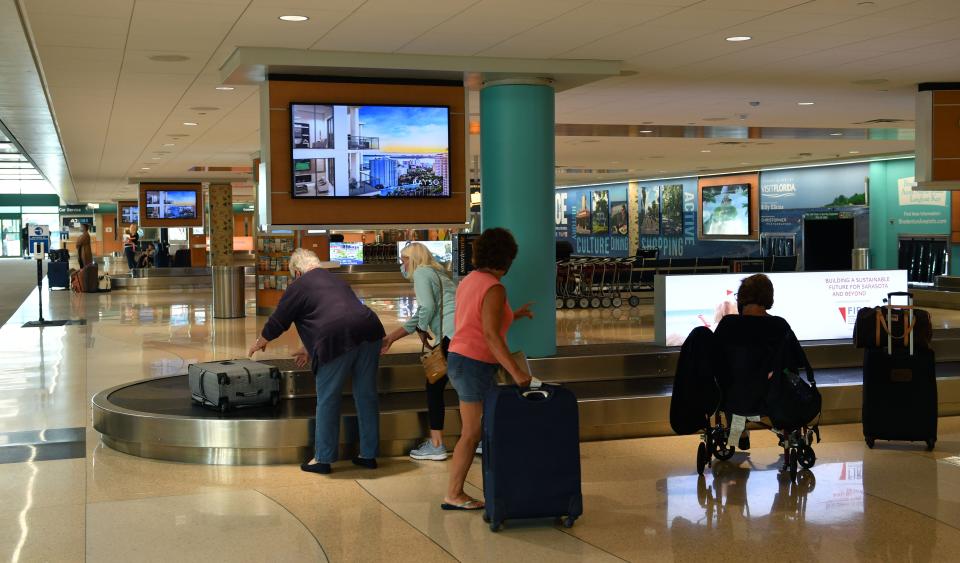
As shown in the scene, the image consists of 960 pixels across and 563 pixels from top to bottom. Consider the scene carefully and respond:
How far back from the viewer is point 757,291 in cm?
715

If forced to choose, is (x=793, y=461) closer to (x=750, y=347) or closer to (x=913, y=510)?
(x=750, y=347)

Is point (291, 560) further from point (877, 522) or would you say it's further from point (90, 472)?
point (877, 522)

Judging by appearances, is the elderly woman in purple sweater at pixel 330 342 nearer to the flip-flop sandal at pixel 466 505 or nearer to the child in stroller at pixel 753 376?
the flip-flop sandal at pixel 466 505

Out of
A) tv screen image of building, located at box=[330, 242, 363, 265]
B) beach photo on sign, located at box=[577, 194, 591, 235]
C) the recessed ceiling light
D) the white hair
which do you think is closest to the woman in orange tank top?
the white hair

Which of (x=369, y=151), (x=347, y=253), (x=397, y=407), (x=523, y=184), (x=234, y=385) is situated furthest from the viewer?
(x=347, y=253)

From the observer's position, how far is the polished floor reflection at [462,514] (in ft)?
18.2

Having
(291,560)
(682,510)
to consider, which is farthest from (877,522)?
(291,560)

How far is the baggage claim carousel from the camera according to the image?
783cm

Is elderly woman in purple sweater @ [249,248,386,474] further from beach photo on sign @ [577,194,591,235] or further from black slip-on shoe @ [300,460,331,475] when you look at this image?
beach photo on sign @ [577,194,591,235]

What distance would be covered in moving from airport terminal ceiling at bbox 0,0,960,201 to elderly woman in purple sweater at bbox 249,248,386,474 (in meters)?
2.20

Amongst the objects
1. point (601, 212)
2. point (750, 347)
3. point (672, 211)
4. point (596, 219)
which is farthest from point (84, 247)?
point (750, 347)

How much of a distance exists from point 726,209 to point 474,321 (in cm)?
2809

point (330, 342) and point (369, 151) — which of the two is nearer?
point (330, 342)

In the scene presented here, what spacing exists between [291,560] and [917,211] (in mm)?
24488
